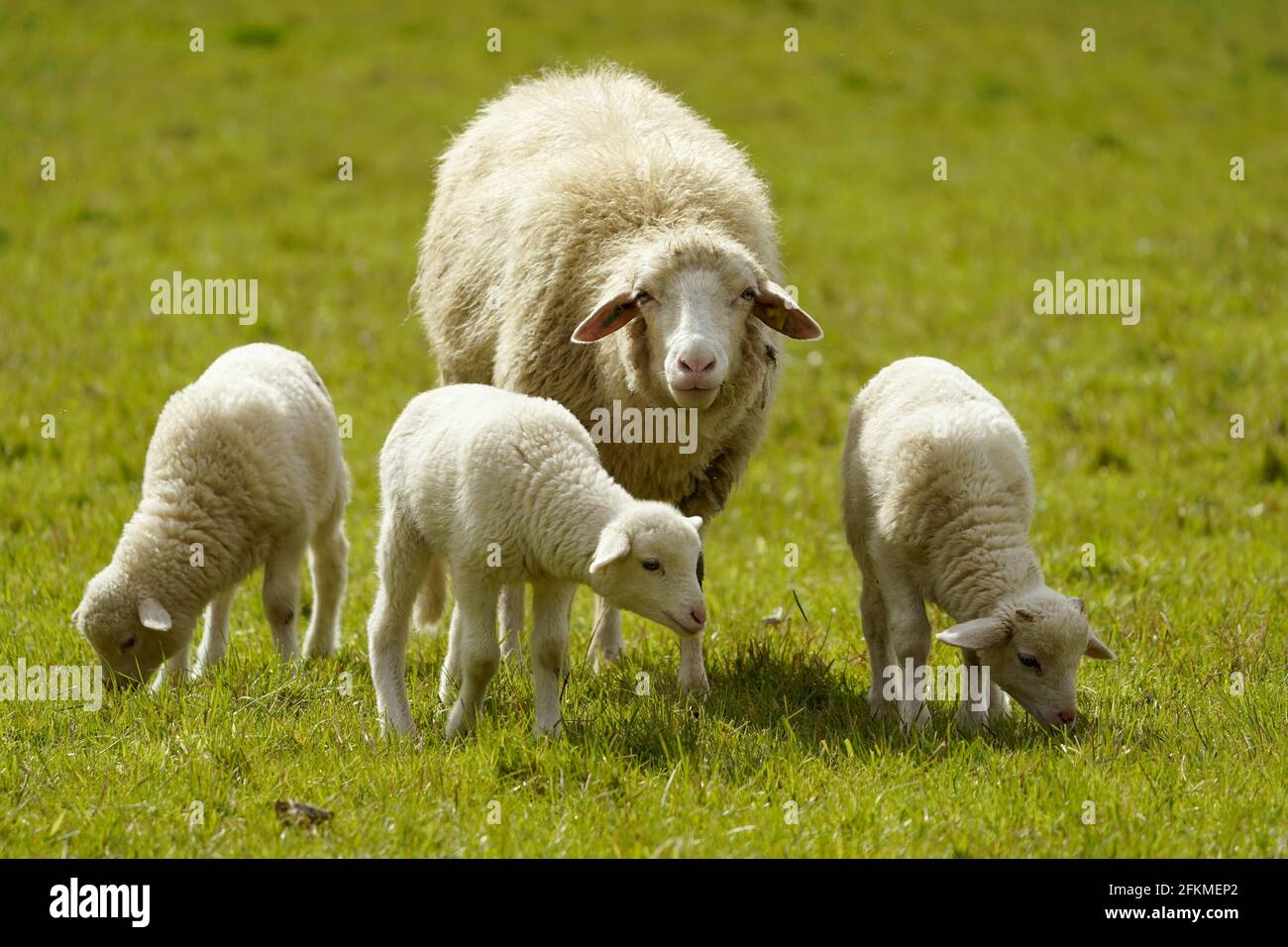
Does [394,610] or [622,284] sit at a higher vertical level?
[622,284]

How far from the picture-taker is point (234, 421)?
17.9ft

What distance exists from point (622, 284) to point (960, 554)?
156 cm

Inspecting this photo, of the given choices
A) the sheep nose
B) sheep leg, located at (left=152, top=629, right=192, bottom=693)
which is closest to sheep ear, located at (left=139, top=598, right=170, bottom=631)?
sheep leg, located at (left=152, top=629, right=192, bottom=693)

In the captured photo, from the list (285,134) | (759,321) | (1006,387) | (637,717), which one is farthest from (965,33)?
(637,717)

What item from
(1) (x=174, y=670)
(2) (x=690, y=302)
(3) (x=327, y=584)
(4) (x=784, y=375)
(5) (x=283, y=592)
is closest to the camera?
(2) (x=690, y=302)

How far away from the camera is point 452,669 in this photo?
5.02 metres

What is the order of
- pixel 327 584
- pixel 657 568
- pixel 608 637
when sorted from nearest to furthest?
pixel 657 568, pixel 608 637, pixel 327 584

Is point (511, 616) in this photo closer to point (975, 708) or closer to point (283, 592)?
point (283, 592)

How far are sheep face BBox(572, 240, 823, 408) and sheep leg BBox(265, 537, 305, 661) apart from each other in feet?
4.60

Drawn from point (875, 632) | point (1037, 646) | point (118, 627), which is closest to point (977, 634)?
point (1037, 646)

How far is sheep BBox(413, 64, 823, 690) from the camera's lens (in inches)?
207

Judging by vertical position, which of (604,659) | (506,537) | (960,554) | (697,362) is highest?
(697,362)

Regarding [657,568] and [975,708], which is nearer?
[657,568]

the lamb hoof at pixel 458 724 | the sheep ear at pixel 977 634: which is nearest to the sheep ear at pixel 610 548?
the lamb hoof at pixel 458 724
